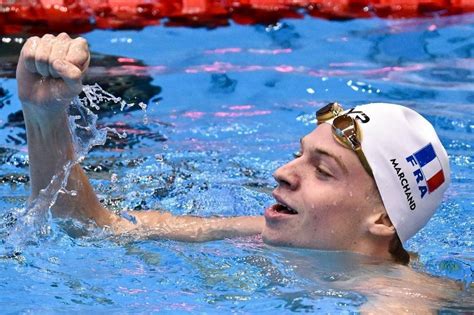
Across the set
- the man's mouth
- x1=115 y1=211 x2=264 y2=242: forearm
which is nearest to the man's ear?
the man's mouth

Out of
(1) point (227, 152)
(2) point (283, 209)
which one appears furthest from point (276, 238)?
(1) point (227, 152)

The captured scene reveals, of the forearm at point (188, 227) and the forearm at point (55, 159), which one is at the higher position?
the forearm at point (55, 159)

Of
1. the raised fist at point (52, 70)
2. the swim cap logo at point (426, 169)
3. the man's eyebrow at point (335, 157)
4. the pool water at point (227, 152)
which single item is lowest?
the pool water at point (227, 152)

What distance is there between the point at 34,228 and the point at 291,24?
3.33 metres

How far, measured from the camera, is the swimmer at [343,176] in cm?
291

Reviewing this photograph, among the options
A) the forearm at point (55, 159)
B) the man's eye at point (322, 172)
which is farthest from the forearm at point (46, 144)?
the man's eye at point (322, 172)

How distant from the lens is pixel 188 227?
3342mm

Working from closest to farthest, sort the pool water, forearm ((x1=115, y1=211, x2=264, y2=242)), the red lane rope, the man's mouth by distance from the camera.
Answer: the pool water < the man's mouth < forearm ((x1=115, y1=211, x2=264, y2=242)) < the red lane rope

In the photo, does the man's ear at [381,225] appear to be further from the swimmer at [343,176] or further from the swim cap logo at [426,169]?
the swim cap logo at [426,169]

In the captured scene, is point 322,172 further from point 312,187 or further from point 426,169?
point 426,169

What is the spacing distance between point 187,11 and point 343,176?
11.4 feet

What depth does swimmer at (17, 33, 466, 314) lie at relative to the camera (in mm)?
2877

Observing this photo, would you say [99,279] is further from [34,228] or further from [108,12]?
[108,12]

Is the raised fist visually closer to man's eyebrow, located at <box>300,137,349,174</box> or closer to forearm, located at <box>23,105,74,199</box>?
forearm, located at <box>23,105,74,199</box>
